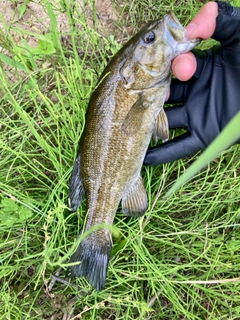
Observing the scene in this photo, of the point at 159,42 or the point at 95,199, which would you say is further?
the point at 95,199

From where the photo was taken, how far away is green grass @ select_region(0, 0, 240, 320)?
2193mm

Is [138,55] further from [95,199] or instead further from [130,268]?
[130,268]

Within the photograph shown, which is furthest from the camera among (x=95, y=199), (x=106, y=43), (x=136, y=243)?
(x=106, y=43)

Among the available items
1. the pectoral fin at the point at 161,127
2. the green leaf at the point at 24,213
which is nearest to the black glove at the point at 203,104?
the pectoral fin at the point at 161,127

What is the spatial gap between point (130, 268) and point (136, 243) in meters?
0.21

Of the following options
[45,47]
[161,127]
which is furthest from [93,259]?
[45,47]

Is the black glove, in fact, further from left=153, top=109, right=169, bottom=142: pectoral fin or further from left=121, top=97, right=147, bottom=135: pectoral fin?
left=121, top=97, right=147, bottom=135: pectoral fin

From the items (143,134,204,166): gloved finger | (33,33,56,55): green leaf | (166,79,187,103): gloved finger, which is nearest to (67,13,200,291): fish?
(143,134,204,166): gloved finger

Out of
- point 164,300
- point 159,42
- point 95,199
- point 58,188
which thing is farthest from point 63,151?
point 164,300

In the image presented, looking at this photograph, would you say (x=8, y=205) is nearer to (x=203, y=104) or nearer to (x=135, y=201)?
(x=135, y=201)

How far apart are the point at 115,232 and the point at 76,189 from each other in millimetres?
374

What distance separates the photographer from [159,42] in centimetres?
186

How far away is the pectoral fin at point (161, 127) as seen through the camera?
2.06 m

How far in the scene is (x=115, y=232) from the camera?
2168 mm
